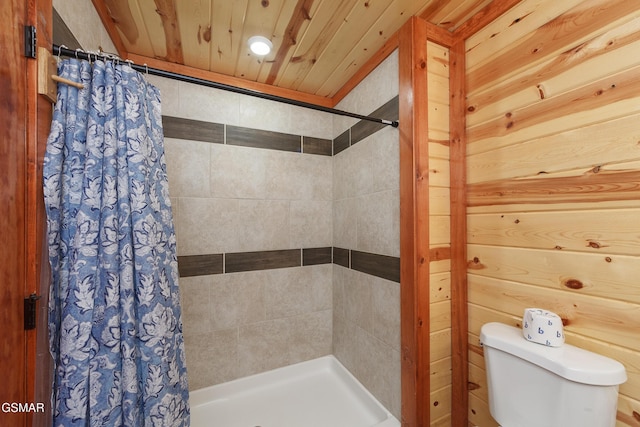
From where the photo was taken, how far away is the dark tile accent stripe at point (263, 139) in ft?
5.65

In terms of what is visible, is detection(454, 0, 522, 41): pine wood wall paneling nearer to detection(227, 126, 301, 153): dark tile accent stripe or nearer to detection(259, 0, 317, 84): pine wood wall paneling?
detection(259, 0, 317, 84): pine wood wall paneling

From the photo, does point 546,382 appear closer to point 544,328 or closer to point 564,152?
point 544,328

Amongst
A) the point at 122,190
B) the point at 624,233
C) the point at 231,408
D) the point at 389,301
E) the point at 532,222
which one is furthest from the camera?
the point at 231,408

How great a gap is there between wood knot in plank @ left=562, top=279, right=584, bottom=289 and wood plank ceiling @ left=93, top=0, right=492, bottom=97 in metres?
1.21

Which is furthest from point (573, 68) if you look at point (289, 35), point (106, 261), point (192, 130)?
point (192, 130)

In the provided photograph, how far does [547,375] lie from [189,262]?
176 cm

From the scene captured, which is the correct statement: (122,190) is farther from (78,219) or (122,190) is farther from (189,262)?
(189,262)

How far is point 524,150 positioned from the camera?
1.02 meters

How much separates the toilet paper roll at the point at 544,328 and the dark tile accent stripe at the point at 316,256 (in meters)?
A: 1.27

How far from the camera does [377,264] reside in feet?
4.89

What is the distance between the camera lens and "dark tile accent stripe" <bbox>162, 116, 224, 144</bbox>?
5.15 feet

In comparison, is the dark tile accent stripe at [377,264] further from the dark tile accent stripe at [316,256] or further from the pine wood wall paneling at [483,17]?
the pine wood wall paneling at [483,17]

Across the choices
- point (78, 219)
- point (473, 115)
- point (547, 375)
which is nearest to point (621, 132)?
point (473, 115)

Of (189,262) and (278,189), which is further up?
(278,189)
